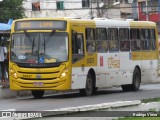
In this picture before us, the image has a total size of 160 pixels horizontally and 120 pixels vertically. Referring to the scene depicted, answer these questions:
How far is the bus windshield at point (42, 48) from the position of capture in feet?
70.7

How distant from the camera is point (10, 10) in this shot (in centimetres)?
5966

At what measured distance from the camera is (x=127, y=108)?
13727mm

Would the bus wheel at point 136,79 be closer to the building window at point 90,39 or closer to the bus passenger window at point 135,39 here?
the bus passenger window at point 135,39

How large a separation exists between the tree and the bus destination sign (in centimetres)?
3628

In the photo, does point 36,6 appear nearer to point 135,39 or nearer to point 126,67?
point 135,39

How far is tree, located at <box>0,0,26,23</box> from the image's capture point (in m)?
58.8

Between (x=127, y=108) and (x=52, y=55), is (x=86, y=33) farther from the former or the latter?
(x=127, y=108)

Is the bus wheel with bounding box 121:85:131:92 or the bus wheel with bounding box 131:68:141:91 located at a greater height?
the bus wheel with bounding box 131:68:141:91

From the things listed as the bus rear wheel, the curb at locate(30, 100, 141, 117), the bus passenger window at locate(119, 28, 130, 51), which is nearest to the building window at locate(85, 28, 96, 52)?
the bus passenger window at locate(119, 28, 130, 51)

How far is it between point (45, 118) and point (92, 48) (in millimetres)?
12478

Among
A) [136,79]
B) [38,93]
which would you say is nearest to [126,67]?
[136,79]

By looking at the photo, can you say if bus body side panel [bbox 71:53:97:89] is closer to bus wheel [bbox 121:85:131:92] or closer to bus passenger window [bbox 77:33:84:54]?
bus passenger window [bbox 77:33:84:54]

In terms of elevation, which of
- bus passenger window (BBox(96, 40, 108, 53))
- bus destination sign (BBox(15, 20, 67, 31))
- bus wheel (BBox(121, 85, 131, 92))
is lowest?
bus wheel (BBox(121, 85, 131, 92))

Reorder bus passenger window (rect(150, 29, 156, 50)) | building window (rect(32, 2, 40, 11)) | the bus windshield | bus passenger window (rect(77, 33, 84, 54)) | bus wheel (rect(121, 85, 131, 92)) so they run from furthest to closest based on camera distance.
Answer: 1. building window (rect(32, 2, 40, 11))
2. bus passenger window (rect(150, 29, 156, 50))
3. bus wheel (rect(121, 85, 131, 92))
4. bus passenger window (rect(77, 33, 84, 54))
5. the bus windshield
